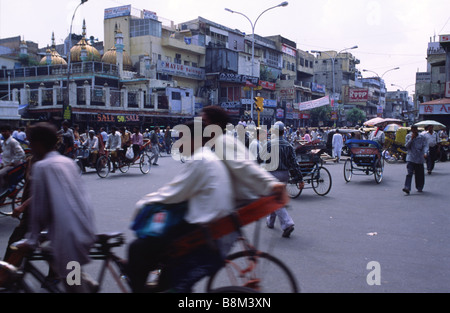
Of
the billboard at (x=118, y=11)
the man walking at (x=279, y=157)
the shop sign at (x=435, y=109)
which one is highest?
the billboard at (x=118, y=11)

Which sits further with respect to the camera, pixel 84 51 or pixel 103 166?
pixel 84 51

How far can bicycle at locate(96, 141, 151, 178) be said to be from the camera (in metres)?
13.6

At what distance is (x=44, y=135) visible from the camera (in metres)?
3.24

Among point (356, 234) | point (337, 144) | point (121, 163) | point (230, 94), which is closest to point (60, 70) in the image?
point (230, 94)

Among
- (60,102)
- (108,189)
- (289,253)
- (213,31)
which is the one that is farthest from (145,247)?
(213,31)

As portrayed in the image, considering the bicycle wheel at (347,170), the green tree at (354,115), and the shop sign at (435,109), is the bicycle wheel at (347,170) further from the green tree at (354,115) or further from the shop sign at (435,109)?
the green tree at (354,115)

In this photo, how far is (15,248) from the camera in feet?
9.99

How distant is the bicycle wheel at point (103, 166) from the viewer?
13.5 metres

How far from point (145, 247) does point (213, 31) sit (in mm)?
48399

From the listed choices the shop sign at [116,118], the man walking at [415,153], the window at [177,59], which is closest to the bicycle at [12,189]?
the man walking at [415,153]

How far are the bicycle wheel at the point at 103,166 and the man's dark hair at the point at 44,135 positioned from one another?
415 inches

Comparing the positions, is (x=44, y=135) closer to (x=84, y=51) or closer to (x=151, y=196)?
(x=151, y=196)

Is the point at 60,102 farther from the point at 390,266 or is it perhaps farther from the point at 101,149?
the point at 390,266

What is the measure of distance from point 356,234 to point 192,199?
4332 millimetres
